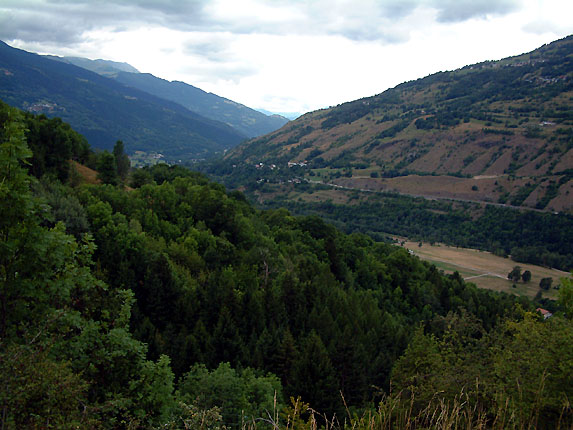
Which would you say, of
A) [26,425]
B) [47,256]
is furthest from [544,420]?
[47,256]

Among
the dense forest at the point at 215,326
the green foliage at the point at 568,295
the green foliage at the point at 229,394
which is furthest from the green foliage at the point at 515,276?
the green foliage at the point at 229,394

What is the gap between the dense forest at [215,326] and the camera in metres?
7.51

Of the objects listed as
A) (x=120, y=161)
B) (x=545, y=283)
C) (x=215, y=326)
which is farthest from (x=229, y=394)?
(x=545, y=283)

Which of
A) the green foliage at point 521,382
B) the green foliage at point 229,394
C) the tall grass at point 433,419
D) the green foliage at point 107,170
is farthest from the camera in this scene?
the green foliage at point 107,170

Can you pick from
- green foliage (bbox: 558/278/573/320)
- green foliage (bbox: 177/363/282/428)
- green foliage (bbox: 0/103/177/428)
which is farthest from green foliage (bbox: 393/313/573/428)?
green foliage (bbox: 558/278/573/320)

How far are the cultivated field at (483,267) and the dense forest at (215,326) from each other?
36.0 m

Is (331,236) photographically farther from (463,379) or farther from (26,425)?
(26,425)

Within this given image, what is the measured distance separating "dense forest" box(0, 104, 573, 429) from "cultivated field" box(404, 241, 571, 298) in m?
36.0

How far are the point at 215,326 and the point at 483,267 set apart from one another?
9826cm

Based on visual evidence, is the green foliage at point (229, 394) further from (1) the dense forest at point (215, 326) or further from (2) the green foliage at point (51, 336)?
(2) the green foliage at point (51, 336)

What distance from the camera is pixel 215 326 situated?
959 inches

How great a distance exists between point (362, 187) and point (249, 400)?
176419mm

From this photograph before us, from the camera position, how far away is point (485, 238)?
138m

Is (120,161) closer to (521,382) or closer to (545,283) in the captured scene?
(521,382)
